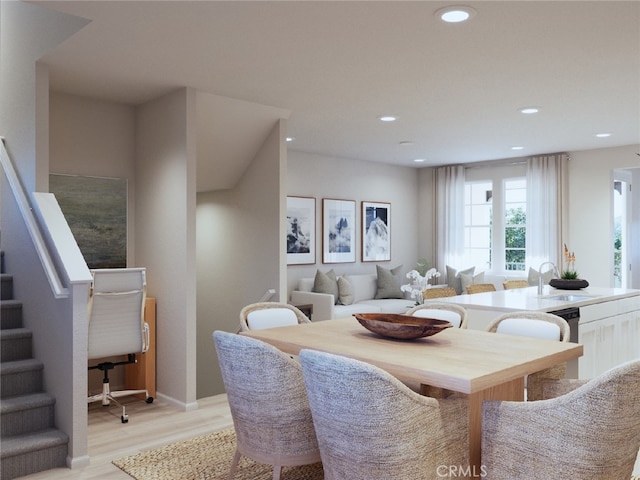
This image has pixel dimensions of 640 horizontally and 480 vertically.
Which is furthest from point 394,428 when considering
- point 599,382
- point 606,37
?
point 606,37

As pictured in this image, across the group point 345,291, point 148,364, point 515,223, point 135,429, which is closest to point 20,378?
point 135,429

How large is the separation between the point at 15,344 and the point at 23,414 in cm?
59

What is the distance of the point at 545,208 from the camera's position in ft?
23.8

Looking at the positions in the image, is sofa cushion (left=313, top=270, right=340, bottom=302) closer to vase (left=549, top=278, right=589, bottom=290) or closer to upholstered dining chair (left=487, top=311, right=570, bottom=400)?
A: vase (left=549, top=278, right=589, bottom=290)

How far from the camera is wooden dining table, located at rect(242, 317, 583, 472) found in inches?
75.4

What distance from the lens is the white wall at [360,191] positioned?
7102mm

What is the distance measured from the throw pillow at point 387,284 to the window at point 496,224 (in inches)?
56.4

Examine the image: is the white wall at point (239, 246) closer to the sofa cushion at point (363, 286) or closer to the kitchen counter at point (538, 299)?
the kitchen counter at point (538, 299)

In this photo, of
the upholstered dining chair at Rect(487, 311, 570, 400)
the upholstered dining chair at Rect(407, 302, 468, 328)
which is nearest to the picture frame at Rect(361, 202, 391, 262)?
the upholstered dining chair at Rect(407, 302, 468, 328)

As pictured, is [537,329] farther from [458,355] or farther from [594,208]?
[594,208]

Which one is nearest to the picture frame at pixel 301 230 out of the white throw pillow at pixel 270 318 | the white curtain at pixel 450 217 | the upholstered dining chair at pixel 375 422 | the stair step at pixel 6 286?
the white curtain at pixel 450 217

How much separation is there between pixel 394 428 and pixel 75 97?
13.0 feet

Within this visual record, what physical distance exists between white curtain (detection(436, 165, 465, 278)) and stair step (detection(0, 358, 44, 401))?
6198mm

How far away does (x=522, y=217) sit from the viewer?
7785 mm
